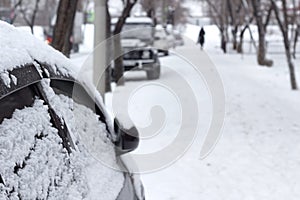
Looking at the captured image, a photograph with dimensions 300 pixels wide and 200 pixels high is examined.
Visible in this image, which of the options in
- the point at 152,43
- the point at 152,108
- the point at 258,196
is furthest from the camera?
the point at 152,43

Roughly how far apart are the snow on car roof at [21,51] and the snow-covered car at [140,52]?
52.5 ft

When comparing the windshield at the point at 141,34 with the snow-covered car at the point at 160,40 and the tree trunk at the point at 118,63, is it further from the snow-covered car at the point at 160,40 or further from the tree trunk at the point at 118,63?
the tree trunk at the point at 118,63

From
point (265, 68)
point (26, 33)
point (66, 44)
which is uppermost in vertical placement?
point (26, 33)

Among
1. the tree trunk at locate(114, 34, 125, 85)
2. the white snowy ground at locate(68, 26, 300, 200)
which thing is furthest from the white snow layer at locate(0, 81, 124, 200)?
the tree trunk at locate(114, 34, 125, 85)

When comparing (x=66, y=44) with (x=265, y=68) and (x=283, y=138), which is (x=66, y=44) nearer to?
(x=283, y=138)

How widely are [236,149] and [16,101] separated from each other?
6614 millimetres

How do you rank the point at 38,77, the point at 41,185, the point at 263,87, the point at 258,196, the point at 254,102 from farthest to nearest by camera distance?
the point at 263,87 → the point at 254,102 → the point at 258,196 → the point at 38,77 → the point at 41,185

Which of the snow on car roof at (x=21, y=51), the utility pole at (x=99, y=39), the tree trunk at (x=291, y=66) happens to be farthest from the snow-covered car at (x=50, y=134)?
the tree trunk at (x=291, y=66)

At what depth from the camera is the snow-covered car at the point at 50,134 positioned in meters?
2.01

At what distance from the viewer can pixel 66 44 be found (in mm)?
9477

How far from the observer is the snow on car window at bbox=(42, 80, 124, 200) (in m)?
2.57

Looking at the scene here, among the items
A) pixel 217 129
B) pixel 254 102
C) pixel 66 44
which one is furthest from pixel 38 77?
pixel 254 102

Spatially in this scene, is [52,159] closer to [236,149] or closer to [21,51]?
[21,51]

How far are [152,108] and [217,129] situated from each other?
252cm
